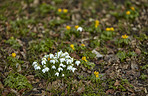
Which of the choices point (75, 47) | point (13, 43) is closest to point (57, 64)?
point (75, 47)

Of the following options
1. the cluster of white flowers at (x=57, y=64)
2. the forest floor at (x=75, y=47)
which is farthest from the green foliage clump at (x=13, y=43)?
the cluster of white flowers at (x=57, y=64)

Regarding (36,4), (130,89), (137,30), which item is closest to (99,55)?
(130,89)

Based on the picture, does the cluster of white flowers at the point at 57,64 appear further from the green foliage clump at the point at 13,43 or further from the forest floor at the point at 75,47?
the green foliage clump at the point at 13,43

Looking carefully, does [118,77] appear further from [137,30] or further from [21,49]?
[21,49]

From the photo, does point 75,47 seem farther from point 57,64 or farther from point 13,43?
point 13,43

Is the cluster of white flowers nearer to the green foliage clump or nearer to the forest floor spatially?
the forest floor

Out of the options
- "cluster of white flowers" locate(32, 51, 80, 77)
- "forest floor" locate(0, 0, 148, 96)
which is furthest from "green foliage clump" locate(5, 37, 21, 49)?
"cluster of white flowers" locate(32, 51, 80, 77)

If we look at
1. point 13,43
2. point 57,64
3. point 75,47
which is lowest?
point 57,64
